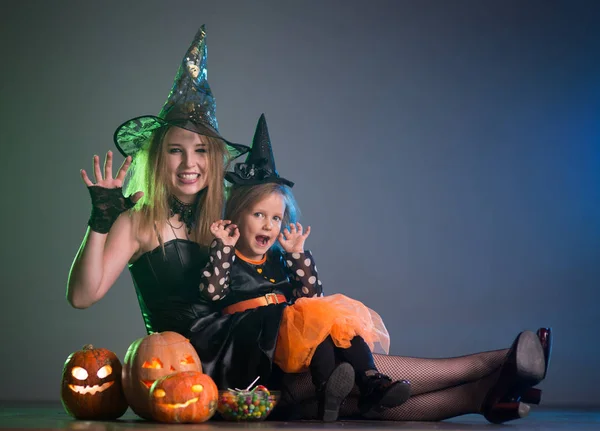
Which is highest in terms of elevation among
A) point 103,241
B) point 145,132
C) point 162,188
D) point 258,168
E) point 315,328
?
point 145,132

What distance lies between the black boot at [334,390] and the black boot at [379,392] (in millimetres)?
67

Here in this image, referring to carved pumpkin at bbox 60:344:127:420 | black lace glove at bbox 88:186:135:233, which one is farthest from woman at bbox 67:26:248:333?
carved pumpkin at bbox 60:344:127:420

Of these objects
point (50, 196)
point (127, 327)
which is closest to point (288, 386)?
point (127, 327)

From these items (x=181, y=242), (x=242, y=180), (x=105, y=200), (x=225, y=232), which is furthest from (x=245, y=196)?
(x=105, y=200)

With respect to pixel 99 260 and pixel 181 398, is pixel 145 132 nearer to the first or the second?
pixel 99 260

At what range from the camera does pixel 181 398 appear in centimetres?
256

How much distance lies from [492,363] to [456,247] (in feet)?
8.99

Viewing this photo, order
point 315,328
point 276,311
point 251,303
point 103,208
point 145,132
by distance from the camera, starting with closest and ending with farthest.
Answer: point 315,328 → point 276,311 → point 103,208 → point 251,303 → point 145,132

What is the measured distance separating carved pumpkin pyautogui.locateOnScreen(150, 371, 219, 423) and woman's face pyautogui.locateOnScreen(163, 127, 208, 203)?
3.28ft

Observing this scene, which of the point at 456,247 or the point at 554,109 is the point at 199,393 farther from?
the point at 554,109

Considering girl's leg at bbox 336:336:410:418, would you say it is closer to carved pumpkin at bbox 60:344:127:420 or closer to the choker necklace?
carved pumpkin at bbox 60:344:127:420

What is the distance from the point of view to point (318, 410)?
2.75 m

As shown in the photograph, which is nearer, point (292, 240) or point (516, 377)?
point (516, 377)

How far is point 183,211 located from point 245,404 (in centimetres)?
98
